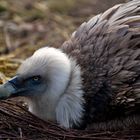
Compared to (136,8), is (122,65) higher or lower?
lower

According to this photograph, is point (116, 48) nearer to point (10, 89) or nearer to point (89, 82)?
point (89, 82)

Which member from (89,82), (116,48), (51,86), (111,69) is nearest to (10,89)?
(51,86)

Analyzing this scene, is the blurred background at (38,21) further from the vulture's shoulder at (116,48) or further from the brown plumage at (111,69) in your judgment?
the brown plumage at (111,69)

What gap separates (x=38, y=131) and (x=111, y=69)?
2.72 ft

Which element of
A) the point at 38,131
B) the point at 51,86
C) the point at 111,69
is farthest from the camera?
the point at 51,86

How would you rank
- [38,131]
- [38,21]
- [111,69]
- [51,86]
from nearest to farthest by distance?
[38,131], [111,69], [51,86], [38,21]

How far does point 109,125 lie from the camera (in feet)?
20.1

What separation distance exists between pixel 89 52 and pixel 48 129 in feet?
2.65

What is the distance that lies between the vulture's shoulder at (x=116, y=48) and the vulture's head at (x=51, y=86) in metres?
0.17

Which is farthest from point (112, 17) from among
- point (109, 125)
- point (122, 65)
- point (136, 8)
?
point (109, 125)

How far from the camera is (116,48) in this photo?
20.7 ft

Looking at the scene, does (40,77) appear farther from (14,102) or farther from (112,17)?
(112,17)

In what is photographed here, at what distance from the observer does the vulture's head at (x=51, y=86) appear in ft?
20.5

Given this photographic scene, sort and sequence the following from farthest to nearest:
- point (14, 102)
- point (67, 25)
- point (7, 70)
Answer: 1. point (67, 25)
2. point (7, 70)
3. point (14, 102)
